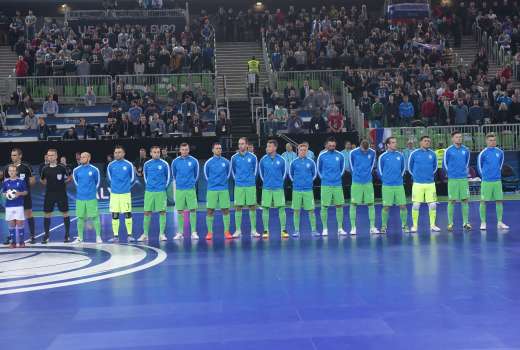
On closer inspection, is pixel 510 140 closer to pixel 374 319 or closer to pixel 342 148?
pixel 342 148

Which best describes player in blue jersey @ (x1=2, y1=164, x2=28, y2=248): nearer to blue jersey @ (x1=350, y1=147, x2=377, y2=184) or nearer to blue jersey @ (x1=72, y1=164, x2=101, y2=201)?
blue jersey @ (x1=72, y1=164, x2=101, y2=201)

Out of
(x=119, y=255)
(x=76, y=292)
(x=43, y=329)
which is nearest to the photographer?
(x=43, y=329)

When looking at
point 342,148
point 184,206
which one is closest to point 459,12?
point 342,148

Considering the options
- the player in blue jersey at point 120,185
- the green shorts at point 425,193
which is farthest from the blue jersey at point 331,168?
the player in blue jersey at point 120,185

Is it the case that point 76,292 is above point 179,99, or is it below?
below

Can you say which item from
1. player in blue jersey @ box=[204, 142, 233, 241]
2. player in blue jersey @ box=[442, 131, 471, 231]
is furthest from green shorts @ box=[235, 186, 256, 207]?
player in blue jersey @ box=[442, 131, 471, 231]

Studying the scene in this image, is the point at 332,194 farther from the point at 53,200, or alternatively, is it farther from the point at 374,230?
the point at 53,200

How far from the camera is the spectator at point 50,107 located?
93.9 ft

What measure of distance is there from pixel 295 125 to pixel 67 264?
14.1 meters

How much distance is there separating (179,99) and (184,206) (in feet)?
42.8

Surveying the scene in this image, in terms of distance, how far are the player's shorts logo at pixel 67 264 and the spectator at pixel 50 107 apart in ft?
43.7

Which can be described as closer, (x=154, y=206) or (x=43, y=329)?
(x=43, y=329)

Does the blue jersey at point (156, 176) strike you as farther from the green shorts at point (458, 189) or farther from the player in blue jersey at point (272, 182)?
the green shorts at point (458, 189)

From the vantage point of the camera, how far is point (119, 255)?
577 inches
